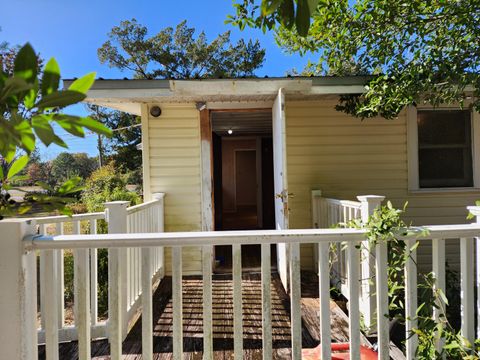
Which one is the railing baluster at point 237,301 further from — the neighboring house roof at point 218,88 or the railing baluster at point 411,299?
the neighboring house roof at point 218,88

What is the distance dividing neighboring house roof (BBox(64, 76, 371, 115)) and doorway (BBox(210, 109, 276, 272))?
0.67m

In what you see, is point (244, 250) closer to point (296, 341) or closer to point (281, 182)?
point (281, 182)

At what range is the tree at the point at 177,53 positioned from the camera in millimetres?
17469

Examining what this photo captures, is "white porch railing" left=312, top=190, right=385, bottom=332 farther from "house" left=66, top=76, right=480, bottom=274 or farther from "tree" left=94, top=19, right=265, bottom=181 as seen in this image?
"tree" left=94, top=19, right=265, bottom=181

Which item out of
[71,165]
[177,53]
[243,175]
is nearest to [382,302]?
[243,175]

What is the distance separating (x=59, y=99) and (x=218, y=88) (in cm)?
273

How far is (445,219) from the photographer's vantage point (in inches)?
159

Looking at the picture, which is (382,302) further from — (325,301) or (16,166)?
(16,166)

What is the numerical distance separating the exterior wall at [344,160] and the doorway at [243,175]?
0.68 metres

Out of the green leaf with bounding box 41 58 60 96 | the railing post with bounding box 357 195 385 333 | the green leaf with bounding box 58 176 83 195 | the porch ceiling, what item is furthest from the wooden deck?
the porch ceiling

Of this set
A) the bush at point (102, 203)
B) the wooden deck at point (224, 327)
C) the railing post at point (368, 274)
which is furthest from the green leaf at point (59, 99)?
the wooden deck at point (224, 327)

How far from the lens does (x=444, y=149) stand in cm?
415

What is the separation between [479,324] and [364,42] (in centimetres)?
270

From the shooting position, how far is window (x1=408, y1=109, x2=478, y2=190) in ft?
13.6
